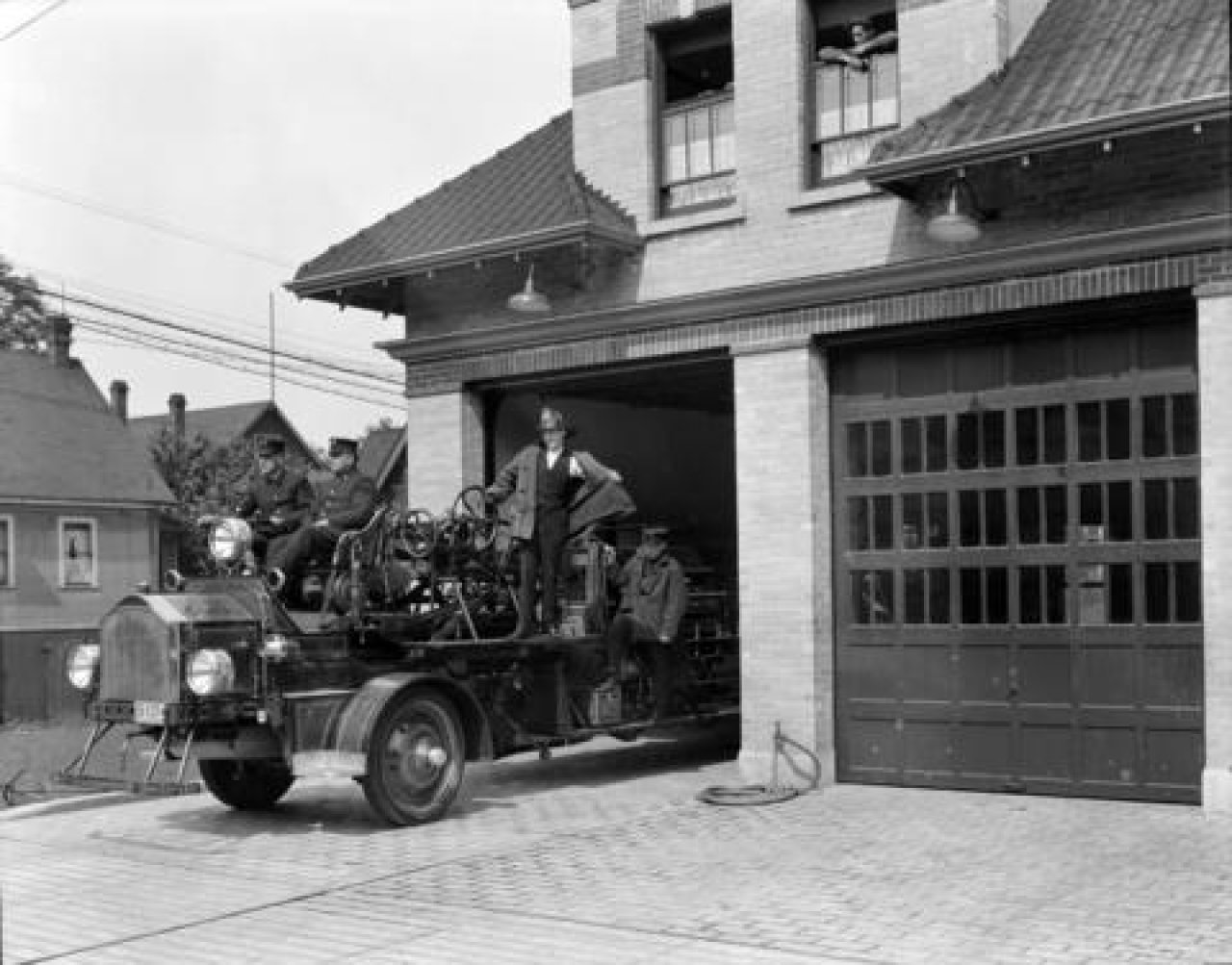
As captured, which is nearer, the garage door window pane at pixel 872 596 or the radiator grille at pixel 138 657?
the radiator grille at pixel 138 657

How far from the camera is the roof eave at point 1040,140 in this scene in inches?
366

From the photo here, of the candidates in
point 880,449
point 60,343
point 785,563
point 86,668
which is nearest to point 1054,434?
point 880,449

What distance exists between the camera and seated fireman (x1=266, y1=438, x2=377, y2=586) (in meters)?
11.2

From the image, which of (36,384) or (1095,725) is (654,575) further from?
(36,384)

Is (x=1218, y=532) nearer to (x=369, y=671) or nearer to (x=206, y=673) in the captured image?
(x=369, y=671)

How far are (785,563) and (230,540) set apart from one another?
163 inches

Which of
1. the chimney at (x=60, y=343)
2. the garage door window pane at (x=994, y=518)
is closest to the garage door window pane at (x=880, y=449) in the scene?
the garage door window pane at (x=994, y=518)

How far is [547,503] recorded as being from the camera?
12.5 m

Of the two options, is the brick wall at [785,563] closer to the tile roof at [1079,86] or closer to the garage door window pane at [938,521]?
the garage door window pane at [938,521]

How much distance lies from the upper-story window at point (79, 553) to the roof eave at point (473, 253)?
21602 millimetres

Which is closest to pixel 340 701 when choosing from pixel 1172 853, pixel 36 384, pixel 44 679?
pixel 1172 853

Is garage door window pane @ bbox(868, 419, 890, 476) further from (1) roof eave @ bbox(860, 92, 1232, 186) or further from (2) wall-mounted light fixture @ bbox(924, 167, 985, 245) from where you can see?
(1) roof eave @ bbox(860, 92, 1232, 186)

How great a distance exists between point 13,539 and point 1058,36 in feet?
89.0

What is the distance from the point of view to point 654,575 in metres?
13.0
